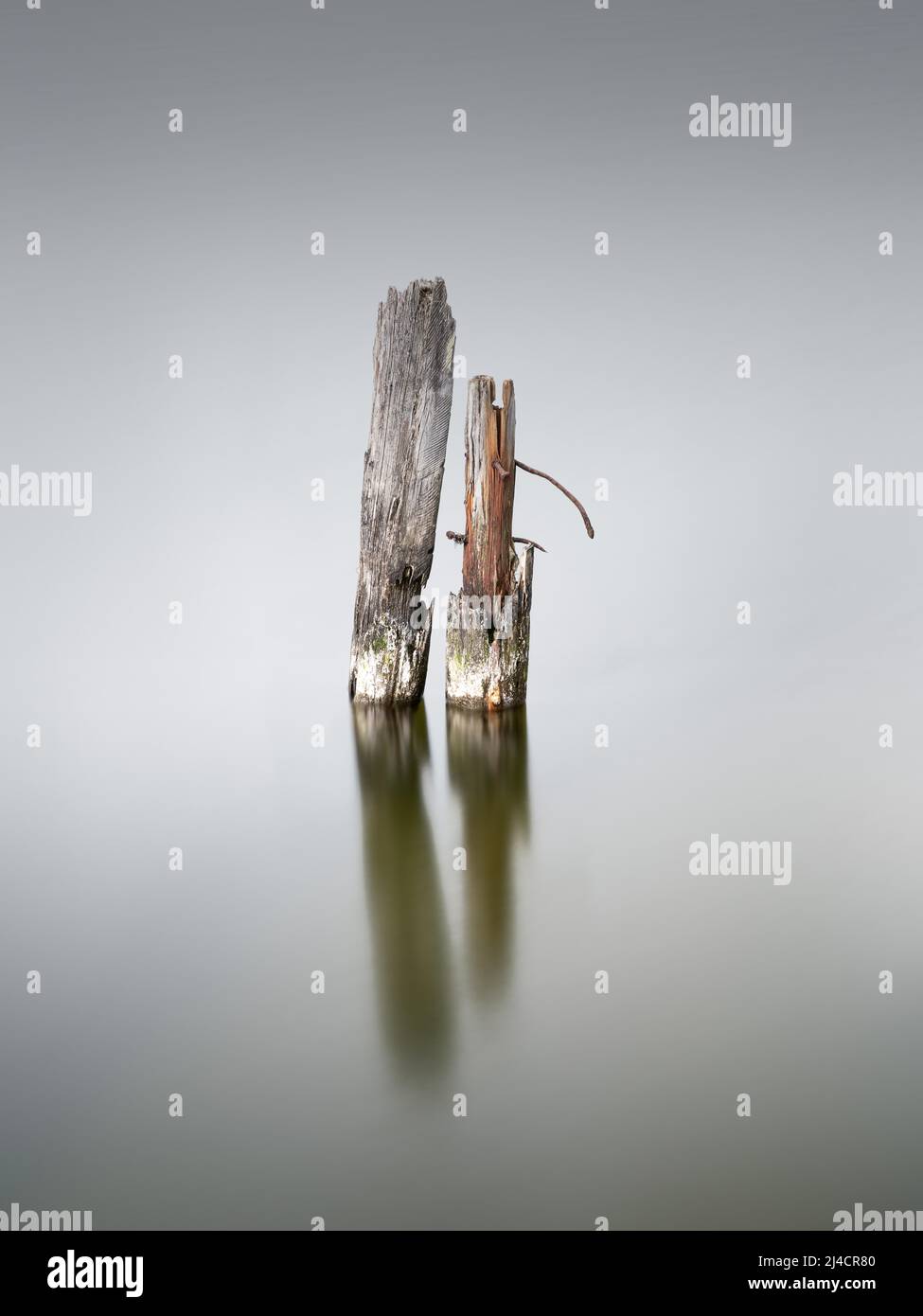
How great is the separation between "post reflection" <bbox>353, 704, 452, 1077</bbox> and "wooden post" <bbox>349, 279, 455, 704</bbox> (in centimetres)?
62

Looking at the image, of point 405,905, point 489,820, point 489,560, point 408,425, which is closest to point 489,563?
point 489,560

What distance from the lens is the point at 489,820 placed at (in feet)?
11.8

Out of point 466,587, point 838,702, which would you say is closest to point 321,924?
point 466,587

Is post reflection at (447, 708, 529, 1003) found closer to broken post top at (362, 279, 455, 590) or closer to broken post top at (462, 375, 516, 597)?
broken post top at (462, 375, 516, 597)

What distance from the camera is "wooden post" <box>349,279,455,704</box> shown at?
16.4ft

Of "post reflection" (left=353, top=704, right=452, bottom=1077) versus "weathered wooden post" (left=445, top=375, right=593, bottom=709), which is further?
"weathered wooden post" (left=445, top=375, right=593, bottom=709)

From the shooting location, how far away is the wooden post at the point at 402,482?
16.4ft

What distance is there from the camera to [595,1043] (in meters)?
2.15

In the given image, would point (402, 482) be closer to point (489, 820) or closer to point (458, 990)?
point (489, 820)

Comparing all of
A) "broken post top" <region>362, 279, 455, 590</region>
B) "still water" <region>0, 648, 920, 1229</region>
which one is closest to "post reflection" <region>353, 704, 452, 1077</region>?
"still water" <region>0, 648, 920, 1229</region>

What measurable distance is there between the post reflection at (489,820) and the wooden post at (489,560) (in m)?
0.25

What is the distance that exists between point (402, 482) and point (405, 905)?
2576 mm

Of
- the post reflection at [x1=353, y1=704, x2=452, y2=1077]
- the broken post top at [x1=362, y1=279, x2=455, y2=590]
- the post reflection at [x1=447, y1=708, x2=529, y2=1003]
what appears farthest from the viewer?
the broken post top at [x1=362, y1=279, x2=455, y2=590]

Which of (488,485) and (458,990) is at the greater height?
(488,485)
